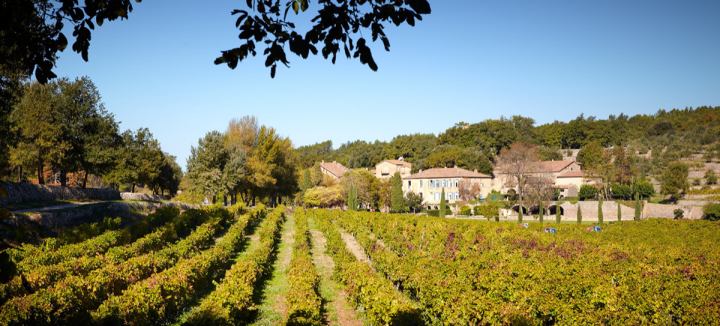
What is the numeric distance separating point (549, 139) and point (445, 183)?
55.1m

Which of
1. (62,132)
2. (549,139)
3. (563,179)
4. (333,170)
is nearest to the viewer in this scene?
(62,132)

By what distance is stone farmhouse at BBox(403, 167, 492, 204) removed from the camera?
226 ft

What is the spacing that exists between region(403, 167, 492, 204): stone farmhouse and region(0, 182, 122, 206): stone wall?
158 ft

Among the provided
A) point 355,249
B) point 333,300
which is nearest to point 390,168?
point 355,249

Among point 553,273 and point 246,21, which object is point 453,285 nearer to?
point 553,273

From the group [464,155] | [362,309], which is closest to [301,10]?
[362,309]

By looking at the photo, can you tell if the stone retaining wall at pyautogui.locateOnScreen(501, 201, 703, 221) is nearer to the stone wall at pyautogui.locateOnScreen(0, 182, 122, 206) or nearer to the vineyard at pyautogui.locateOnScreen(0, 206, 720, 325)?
the vineyard at pyautogui.locateOnScreen(0, 206, 720, 325)

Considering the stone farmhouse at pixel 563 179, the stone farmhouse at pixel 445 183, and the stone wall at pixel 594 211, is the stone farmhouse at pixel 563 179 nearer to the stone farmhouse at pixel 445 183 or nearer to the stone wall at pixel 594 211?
the stone farmhouse at pixel 445 183

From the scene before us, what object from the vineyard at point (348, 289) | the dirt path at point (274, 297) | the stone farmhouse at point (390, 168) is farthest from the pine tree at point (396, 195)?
the vineyard at point (348, 289)

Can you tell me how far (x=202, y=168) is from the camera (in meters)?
40.7

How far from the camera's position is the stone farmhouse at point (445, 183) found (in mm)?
69000

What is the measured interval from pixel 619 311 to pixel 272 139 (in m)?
45.1

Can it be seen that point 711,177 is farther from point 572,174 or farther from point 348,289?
point 348,289

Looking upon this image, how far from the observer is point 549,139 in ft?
357
